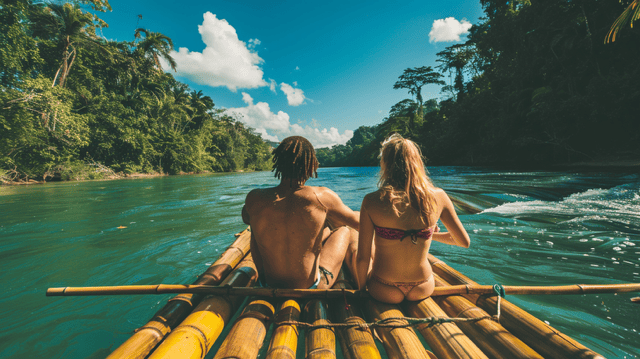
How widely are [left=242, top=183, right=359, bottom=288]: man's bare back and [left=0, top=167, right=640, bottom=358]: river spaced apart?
56.8 inches

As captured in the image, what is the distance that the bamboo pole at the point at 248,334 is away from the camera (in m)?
1.28

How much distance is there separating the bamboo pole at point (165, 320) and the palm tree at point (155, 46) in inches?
1150

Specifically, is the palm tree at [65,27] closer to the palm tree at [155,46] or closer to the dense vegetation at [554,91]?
the palm tree at [155,46]

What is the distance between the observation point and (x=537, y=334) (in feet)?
4.58

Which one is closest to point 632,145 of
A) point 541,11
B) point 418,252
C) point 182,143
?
point 541,11

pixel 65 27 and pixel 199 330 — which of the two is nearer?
pixel 199 330

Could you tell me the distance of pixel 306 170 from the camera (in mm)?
1871

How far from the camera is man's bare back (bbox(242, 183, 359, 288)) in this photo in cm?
180

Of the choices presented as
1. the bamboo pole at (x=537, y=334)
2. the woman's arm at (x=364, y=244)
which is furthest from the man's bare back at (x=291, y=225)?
the bamboo pole at (x=537, y=334)

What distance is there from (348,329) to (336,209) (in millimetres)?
833

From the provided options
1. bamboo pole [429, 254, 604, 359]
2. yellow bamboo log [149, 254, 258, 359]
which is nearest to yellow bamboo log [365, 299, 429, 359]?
bamboo pole [429, 254, 604, 359]

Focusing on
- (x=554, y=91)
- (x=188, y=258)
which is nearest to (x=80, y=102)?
(x=188, y=258)

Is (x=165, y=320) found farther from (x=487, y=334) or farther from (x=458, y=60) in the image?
(x=458, y=60)

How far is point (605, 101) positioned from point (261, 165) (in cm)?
4749
